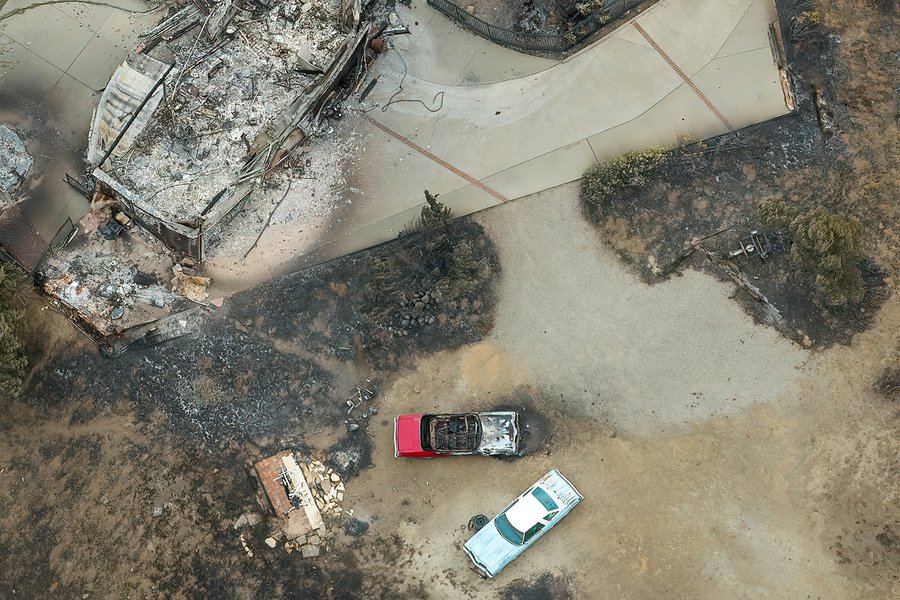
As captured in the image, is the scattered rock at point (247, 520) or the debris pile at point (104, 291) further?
the debris pile at point (104, 291)

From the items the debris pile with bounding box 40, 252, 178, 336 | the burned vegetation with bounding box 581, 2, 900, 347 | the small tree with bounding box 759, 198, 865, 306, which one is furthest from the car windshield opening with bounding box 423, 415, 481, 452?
the small tree with bounding box 759, 198, 865, 306

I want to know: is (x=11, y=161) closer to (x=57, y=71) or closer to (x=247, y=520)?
(x=57, y=71)

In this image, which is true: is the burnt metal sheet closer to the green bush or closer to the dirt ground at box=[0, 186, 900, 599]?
the dirt ground at box=[0, 186, 900, 599]

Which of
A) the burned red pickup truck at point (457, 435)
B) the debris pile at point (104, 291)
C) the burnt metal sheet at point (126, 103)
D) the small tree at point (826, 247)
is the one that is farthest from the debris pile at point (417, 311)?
the small tree at point (826, 247)

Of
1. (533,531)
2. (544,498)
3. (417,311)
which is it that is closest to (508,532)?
(533,531)

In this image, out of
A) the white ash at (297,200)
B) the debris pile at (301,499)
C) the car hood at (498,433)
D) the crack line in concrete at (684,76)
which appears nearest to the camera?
the car hood at (498,433)

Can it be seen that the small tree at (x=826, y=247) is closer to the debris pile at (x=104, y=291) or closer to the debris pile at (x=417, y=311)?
the debris pile at (x=417, y=311)

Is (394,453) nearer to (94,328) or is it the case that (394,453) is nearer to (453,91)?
(94,328)

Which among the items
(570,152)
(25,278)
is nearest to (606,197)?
(570,152)
